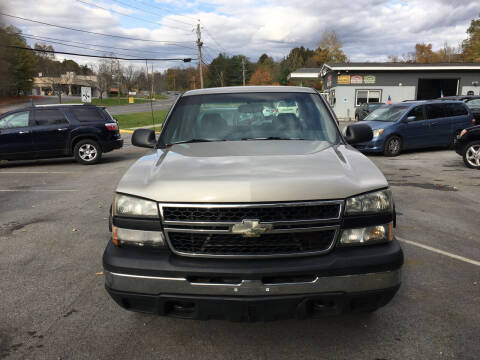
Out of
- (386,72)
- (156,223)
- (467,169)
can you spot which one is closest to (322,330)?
(156,223)

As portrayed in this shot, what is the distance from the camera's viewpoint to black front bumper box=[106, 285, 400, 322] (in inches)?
89.6

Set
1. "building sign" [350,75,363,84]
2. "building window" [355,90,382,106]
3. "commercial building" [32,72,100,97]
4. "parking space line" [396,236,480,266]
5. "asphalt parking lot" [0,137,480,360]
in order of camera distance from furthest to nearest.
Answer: "commercial building" [32,72,100,97]
"building window" [355,90,382,106]
"building sign" [350,75,363,84]
"parking space line" [396,236,480,266]
"asphalt parking lot" [0,137,480,360]

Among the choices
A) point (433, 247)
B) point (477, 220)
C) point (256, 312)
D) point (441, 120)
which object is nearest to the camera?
point (256, 312)

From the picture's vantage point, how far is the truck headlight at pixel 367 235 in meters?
2.42

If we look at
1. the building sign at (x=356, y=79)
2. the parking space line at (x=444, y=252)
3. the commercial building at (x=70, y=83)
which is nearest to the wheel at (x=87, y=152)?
the parking space line at (x=444, y=252)

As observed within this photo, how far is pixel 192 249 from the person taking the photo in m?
2.40

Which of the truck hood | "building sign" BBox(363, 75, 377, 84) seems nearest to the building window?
"building sign" BBox(363, 75, 377, 84)

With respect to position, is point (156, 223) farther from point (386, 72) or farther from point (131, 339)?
point (386, 72)

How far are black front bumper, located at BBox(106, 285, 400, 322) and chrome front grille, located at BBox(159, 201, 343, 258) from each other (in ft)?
0.83

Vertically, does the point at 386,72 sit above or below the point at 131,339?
above

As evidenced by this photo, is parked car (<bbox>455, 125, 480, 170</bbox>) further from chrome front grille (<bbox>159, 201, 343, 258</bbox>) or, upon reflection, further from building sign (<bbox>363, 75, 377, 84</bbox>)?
building sign (<bbox>363, 75, 377, 84</bbox>)

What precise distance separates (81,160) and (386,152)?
960 centimetres

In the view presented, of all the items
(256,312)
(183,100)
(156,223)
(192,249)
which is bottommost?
(256,312)

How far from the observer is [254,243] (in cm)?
236
